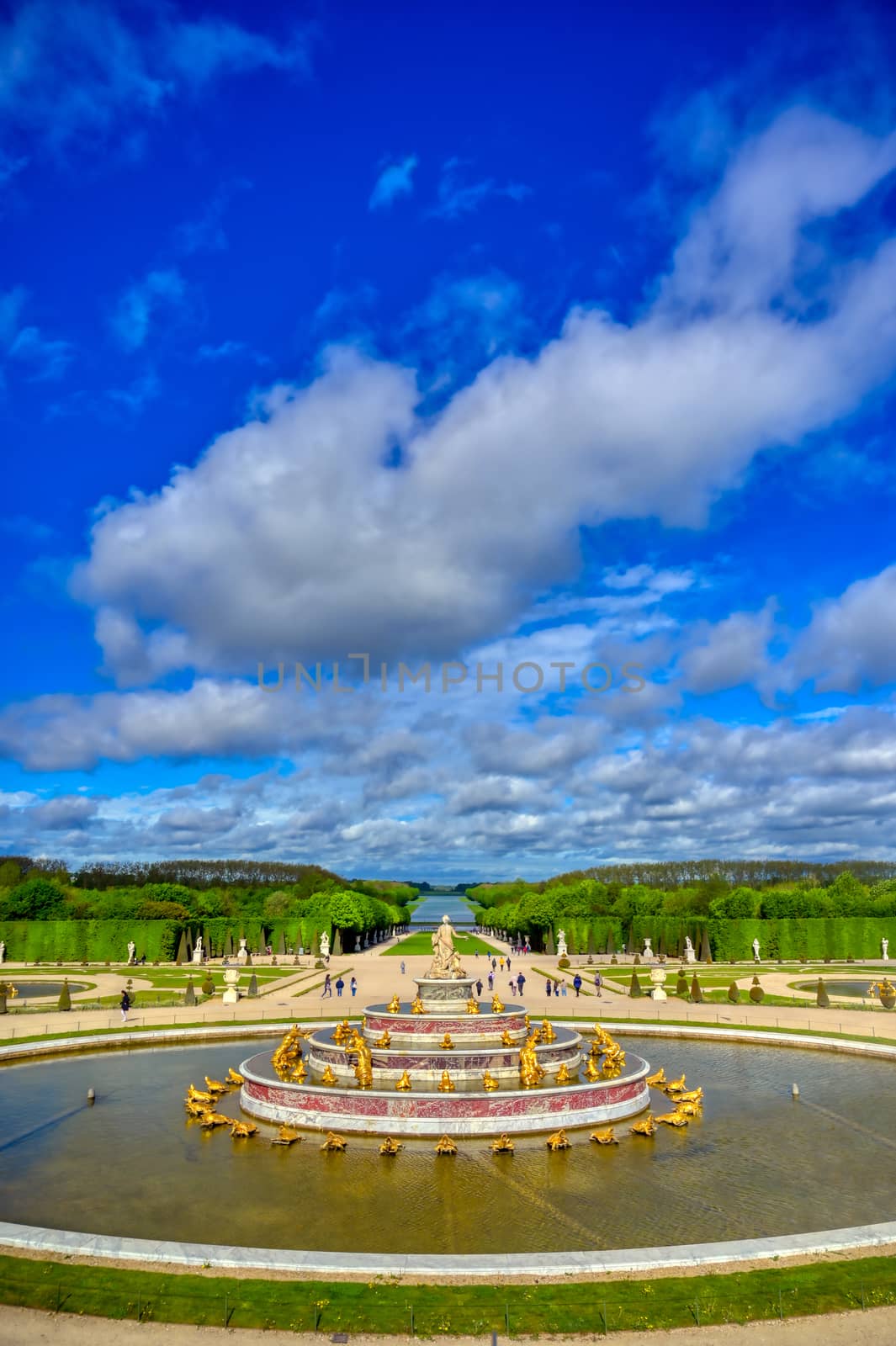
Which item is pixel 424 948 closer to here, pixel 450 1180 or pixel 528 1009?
pixel 528 1009

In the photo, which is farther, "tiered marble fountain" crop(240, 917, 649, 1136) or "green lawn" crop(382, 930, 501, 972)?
"green lawn" crop(382, 930, 501, 972)

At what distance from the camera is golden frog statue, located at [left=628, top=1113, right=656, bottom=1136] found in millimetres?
24516

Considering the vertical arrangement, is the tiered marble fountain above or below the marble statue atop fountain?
below

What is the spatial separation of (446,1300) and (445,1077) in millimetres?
11648

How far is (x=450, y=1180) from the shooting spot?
68.4ft

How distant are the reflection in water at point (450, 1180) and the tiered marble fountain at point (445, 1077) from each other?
29.5 inches

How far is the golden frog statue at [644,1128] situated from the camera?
80.4 ft

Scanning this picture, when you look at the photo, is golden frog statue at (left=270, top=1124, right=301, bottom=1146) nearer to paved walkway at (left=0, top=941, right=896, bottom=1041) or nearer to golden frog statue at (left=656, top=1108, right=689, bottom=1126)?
golden frog statue at (left=656, top=1108, right=689, bottom=1126)

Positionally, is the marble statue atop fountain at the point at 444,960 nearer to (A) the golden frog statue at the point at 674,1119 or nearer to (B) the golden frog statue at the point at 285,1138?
(B) the golden frog statue at the point at 285,1138

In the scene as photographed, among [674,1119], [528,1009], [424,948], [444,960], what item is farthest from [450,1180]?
[424,948]

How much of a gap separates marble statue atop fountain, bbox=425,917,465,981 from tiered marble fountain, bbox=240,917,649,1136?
0.23m

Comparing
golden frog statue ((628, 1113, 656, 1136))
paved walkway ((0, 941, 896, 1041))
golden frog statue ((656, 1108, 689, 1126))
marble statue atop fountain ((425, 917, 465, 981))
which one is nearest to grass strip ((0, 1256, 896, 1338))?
golden frog statue ((628, 1113, 656, 1136))

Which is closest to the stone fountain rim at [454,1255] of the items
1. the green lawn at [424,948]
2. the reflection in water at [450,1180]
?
the reflection in water at [450,1180]

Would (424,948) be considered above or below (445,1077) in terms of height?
below
